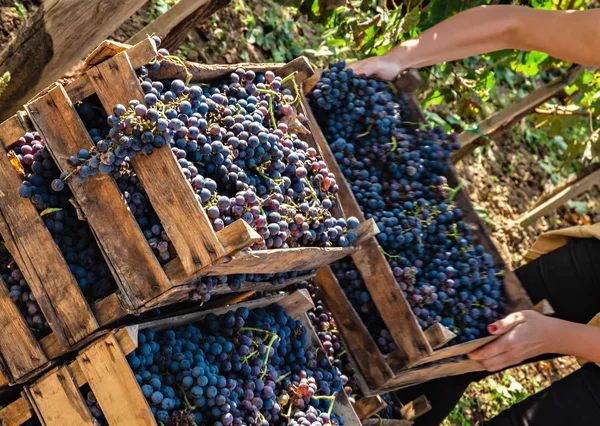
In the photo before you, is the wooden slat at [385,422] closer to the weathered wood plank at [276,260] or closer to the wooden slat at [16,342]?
the weathered wood plank at [276,260]

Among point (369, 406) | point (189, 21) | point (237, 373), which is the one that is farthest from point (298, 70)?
point (369, 406)

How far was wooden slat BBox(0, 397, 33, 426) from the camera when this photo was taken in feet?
5.62

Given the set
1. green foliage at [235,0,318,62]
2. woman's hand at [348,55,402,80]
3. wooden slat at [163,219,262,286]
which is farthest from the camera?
green foliage at [235,0,318,62]

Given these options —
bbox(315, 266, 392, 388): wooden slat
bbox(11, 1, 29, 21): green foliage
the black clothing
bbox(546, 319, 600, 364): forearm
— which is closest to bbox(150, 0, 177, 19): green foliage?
bbox(11, 1, 29, 21): green foliage

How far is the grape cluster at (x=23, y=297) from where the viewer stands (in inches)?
66.3

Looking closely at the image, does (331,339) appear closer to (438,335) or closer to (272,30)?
(438,335)

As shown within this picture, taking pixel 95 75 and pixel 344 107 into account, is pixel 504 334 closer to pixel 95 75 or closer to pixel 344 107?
pixel 344 107

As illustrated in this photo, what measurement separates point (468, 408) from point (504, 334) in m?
1.87

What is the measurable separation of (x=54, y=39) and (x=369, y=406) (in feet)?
5.56

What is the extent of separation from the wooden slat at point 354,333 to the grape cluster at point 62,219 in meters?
0.94

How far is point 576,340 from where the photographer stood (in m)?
2.40

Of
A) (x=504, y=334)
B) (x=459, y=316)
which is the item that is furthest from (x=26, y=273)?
(x=504, y=334)

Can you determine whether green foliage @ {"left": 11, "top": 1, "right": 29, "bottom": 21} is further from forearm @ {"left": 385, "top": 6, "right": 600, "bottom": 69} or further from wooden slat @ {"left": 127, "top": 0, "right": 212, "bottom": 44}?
forearm @ {"left": 385, "top": 6, "right": 600, "bottom": 69}

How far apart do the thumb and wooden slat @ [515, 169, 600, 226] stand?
7.79 ft
